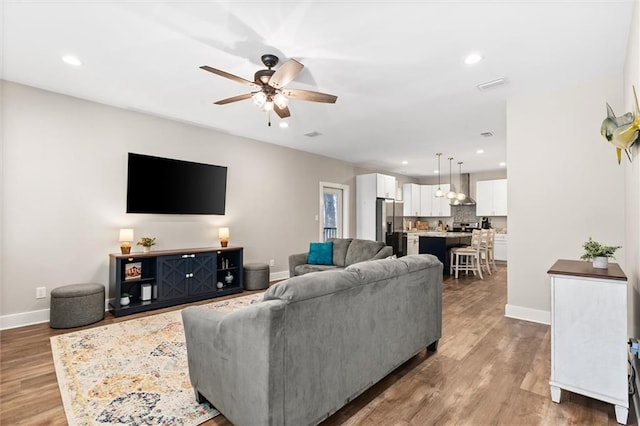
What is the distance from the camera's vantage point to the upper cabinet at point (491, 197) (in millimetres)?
8688

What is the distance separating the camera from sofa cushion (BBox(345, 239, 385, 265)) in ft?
15.7

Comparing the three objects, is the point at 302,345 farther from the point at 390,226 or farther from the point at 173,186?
the point at 390,226

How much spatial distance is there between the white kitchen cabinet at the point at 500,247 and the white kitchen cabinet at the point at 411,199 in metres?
2.46

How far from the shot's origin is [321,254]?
516 cm

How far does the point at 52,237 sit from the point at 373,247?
14.0 feet

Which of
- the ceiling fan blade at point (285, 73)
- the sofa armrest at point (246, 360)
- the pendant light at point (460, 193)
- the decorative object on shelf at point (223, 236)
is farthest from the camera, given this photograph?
the pendant light at point (460, 193)

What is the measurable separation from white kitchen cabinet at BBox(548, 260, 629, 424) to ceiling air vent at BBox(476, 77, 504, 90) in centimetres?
218

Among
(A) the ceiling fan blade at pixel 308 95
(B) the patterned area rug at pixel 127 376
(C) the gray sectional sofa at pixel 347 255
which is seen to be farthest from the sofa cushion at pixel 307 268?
(A) the ceiling fan blade at pixel 308 95

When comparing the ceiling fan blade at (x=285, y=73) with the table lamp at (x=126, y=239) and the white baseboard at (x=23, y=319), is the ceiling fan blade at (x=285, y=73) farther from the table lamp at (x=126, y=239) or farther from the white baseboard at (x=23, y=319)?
the white baseboard at (x=23, y=319)

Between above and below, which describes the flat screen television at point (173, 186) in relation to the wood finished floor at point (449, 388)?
above

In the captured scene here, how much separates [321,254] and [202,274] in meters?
1.90

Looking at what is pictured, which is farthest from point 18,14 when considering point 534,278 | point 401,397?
point 534,278

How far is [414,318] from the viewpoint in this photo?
2.50 m

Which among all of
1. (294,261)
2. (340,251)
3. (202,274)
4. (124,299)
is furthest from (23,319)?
(340,251)
